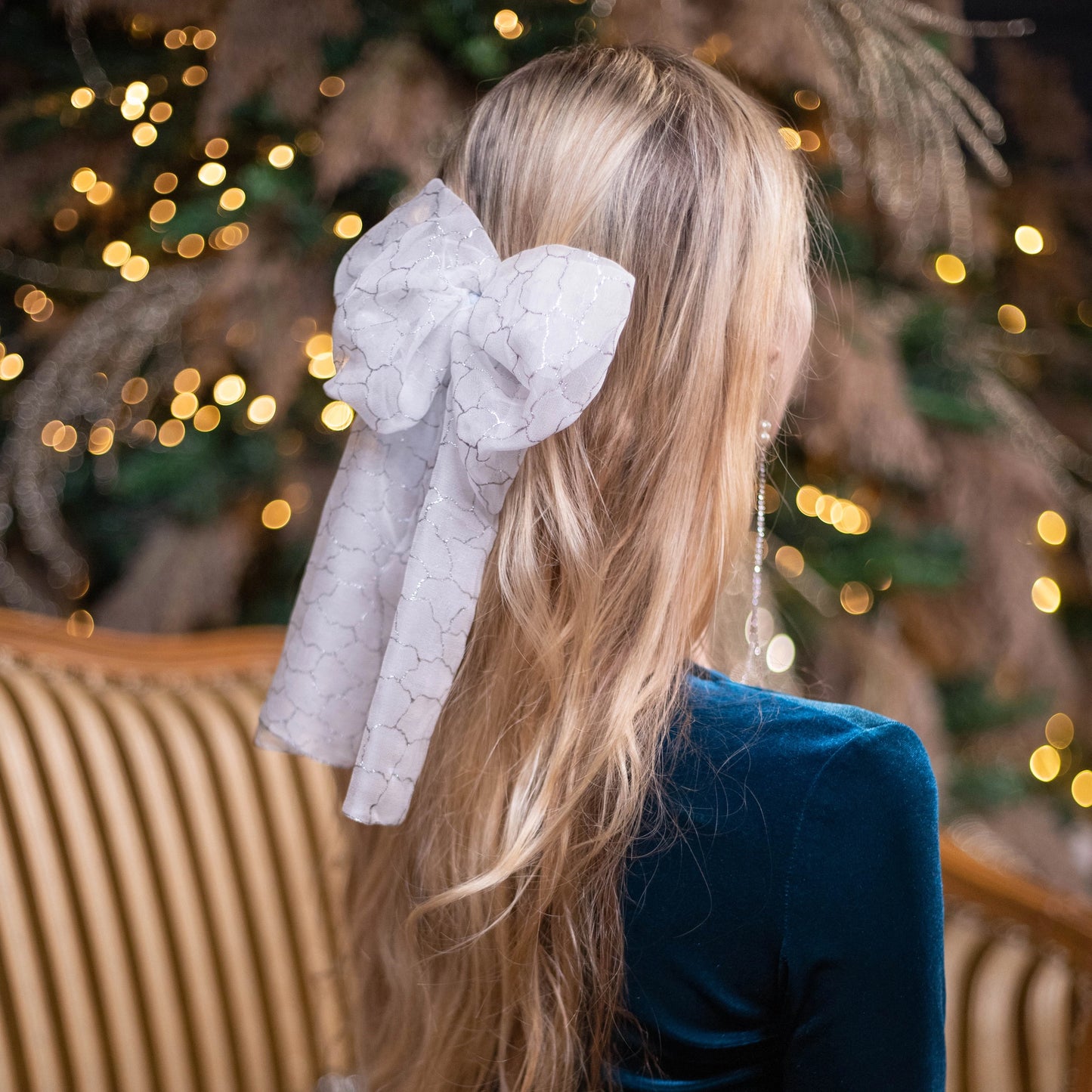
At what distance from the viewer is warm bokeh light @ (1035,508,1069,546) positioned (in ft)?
4.89

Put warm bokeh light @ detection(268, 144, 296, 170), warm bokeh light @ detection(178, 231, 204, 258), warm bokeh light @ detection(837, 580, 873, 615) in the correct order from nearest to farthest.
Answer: warm bokeh light @ detection(268, 144, 296, 170) → warm bokeh light @ detection(178, 231, 204, 258) → warm bokeh light @ detection(837, 580, 873, 615)

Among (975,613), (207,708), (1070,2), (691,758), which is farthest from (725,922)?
(1070,2)

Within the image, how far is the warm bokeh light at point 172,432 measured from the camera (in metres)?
1.24

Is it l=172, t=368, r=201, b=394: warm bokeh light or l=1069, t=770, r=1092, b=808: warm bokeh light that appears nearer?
l=172, t=368, r=201, b=394: warm bokeh light

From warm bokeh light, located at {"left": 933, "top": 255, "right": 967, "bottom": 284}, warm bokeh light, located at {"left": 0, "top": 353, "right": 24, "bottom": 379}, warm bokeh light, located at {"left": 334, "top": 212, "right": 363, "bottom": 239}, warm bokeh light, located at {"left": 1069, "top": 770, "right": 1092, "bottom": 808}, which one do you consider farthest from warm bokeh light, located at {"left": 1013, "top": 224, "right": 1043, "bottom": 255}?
warm bokeh light, located at {"left": 0, "top": 353, "right": 24, "bottom": 379}

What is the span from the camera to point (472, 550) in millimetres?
619

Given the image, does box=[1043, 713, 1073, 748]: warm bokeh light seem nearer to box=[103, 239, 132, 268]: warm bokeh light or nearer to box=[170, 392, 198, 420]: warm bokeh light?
box=[170, 392, 198, 420]: warm bokeh light

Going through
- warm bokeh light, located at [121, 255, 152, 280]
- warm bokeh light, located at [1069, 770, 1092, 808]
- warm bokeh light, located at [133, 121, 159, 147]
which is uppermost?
warm bokeh light, located at [133, 121, 159, 147]

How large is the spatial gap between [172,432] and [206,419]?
0.05 metres

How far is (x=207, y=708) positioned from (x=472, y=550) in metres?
0.72

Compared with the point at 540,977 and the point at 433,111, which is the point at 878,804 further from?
the point at 433,111

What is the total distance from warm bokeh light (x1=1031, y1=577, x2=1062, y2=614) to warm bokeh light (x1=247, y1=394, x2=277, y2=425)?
108cm

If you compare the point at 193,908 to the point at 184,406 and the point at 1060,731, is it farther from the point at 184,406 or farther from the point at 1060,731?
the point at 1060,731

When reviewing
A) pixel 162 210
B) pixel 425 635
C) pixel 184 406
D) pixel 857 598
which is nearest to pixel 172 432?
pixel 184 406
